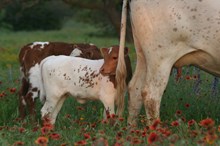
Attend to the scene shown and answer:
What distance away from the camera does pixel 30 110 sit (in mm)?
9023

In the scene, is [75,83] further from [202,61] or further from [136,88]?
[202,61]

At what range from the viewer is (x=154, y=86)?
310 inches

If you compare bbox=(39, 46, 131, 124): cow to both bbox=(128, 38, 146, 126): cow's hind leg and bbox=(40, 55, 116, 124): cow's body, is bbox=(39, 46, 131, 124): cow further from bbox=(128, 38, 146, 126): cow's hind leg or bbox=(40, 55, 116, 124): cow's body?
bbox=(128, 38, 146, 126): cow's hind leg

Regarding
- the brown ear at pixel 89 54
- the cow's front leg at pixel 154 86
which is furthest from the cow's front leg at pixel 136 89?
the brown ear at pixel 89 54

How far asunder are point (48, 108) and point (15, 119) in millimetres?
452

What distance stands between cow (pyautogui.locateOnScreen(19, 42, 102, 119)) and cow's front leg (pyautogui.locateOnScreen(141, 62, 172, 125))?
5.88ft

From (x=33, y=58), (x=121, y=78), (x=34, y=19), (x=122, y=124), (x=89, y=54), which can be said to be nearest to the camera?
(x=122, y=124)

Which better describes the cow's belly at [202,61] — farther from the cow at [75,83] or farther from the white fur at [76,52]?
the white fur at [76,52]

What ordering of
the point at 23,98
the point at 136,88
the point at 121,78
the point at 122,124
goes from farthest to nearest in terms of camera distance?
the point at 23,98, the point at 136,88, the point at 121,78, the point at 122,124

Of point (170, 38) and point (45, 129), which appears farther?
point (170, 38)

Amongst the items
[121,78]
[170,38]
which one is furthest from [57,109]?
[170,38]

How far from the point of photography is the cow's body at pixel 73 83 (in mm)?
8078

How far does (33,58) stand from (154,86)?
2.26 meters

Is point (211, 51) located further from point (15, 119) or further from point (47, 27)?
point (47, 27)
